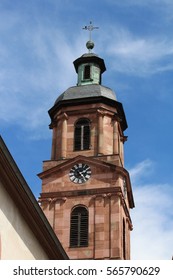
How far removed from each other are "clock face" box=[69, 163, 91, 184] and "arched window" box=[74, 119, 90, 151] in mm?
1666

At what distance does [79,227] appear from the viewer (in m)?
40.2

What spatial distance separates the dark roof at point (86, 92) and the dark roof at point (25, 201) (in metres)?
21.7

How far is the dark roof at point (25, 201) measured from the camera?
1848 cm

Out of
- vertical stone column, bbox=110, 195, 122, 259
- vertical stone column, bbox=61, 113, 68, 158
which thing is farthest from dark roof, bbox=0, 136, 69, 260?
vertical stone column, bbox=61, 113, 68, 158

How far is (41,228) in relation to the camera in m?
22.4

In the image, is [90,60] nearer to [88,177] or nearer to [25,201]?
[88,177]

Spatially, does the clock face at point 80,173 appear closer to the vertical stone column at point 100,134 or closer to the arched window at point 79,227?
the vertical stone column at point 100,134

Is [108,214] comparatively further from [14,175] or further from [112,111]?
[14,175]

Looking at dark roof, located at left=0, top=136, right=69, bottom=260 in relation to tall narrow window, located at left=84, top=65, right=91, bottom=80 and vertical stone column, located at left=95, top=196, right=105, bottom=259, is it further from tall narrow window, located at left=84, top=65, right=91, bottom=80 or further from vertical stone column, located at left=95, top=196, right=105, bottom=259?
tall narrow window, located at left=84, top=65, right=91, bottom=80

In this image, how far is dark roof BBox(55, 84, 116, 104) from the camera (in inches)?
1788

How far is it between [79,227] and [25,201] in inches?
795

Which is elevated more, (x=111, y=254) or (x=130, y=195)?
(x=130, y=195)
